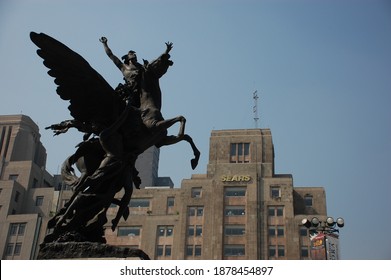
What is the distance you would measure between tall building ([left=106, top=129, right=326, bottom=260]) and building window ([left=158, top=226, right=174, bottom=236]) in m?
0.09

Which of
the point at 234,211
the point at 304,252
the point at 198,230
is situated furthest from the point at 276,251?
the point at 198,230

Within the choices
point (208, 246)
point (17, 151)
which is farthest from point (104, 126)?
point (17, 151)

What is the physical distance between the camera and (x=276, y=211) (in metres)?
61.9

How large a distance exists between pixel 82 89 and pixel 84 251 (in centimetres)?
328

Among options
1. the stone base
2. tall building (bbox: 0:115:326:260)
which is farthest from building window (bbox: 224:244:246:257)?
the stone base

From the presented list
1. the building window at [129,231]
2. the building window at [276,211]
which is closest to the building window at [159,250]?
the building window at [129,231]

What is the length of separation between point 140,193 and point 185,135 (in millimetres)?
57220

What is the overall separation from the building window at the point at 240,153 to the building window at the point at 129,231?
579 inches

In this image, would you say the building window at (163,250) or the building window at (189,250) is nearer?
the building window at (189,250)

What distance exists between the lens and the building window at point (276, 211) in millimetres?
61781

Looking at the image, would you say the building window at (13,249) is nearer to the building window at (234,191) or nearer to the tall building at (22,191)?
the tall building at (22,191)

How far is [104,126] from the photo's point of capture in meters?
10.3
